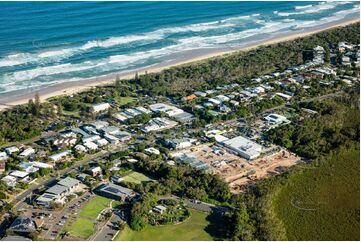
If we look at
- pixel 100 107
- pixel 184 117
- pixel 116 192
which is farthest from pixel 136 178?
pixel 100 107

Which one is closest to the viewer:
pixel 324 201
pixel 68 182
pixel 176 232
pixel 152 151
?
pixel 176 232

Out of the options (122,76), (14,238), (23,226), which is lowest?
(14,238)

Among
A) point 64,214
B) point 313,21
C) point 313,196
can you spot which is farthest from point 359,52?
point 64,214

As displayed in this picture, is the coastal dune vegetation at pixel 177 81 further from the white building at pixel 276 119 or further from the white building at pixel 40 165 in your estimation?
the white building at pixel 276 119

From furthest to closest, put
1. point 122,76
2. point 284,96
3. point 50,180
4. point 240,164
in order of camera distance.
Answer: point 122,76, point 284,96, point 240,164, point 50,180

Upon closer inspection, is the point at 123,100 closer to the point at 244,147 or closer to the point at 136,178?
the point at 244,147

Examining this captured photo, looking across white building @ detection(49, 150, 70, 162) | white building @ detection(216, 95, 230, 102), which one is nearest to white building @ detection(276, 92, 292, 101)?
white building @ detection(216, 95, 230, 102)
